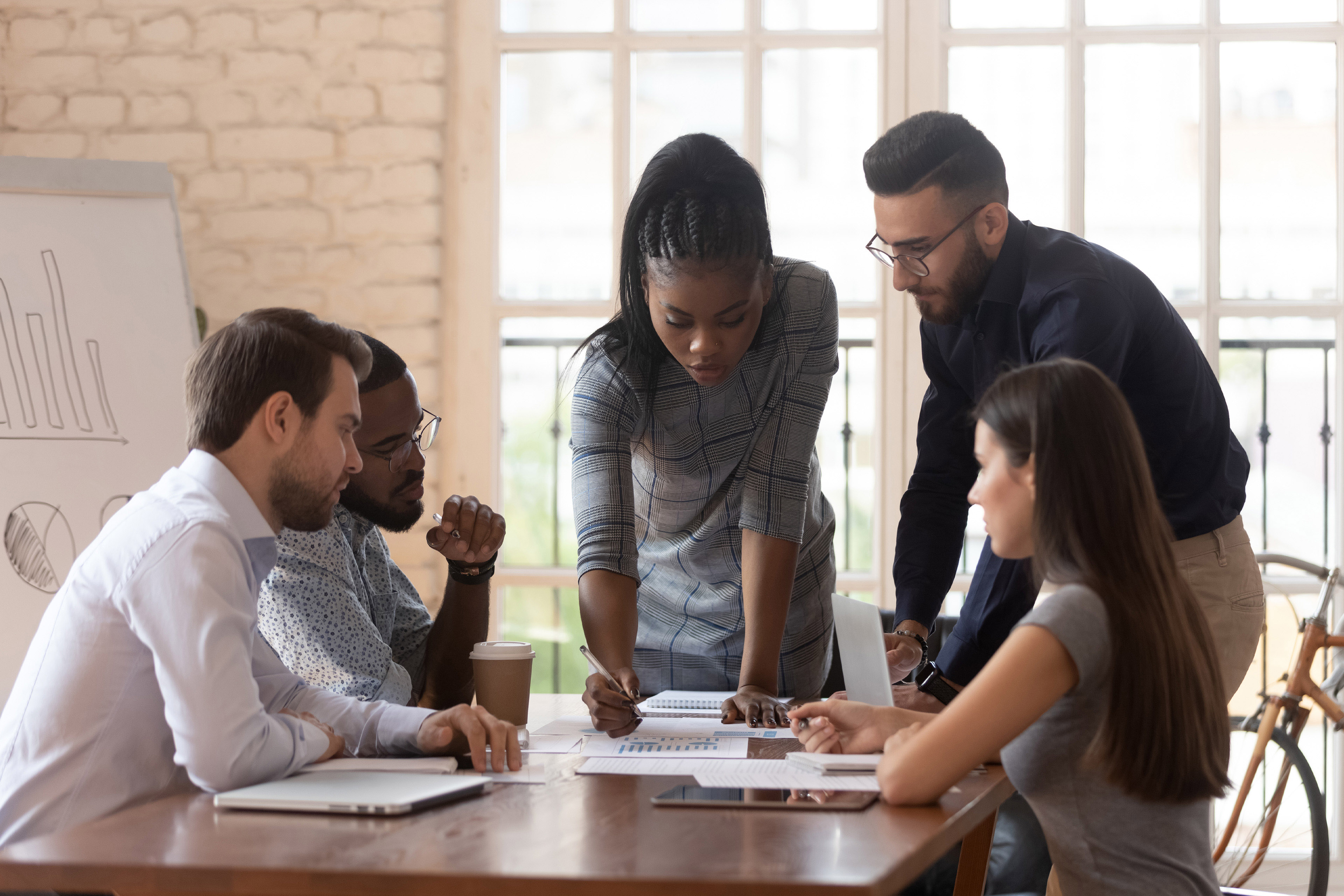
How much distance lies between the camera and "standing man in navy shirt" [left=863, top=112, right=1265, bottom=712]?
152 cm

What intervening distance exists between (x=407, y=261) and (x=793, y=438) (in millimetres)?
1775

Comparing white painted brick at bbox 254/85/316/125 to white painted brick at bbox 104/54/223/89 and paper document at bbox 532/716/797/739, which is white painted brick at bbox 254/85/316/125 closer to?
white painted brick at bbox 104/54/223/89

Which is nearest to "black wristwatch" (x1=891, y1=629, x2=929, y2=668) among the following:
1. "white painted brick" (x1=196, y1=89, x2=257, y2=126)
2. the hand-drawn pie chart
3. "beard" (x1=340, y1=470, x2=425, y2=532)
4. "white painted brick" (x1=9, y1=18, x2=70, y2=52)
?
"beard" (x1=340, y1=470, x2=425, y2=532)

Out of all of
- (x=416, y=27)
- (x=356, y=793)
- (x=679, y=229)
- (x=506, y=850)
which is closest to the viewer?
(x=506, y=850)

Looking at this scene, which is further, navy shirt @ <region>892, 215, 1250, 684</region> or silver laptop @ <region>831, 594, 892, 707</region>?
navy shirt @ <region>892, 215, 1250, 684</region>

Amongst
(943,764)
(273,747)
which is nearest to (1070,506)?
(943,764)

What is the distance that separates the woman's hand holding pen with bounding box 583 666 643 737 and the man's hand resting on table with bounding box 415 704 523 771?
16cm

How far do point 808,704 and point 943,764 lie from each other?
10.2 inches

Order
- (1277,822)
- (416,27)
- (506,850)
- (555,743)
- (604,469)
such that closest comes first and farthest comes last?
(506,850), (555,743), (604,469), (1277,822), (416,27)

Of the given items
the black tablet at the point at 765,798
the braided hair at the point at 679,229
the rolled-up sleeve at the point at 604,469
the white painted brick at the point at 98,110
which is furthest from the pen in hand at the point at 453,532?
the white painted brick at the point at 98,110

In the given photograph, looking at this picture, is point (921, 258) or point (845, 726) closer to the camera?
Result: point (845, 726)

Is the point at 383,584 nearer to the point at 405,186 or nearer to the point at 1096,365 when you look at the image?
the point at 1096,365

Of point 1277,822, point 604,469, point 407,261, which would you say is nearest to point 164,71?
point 407,261

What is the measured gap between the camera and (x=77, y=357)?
2582mm
